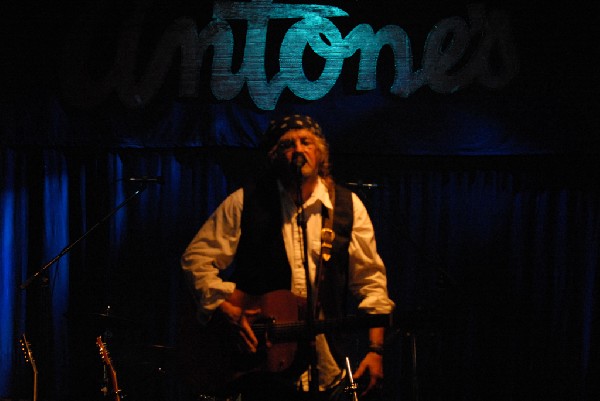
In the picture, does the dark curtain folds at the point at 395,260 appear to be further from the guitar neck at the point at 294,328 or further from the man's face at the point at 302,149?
the guitar neck at the point at 294,328

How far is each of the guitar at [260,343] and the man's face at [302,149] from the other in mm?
632

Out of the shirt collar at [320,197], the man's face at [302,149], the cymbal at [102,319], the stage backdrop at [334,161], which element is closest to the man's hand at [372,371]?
the shirt collar at [320,197]

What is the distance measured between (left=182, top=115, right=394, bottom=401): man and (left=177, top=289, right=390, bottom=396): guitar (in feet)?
0.06

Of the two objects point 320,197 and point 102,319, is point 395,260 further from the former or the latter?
point 102,319

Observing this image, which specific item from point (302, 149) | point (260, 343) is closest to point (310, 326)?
point (260, 343)

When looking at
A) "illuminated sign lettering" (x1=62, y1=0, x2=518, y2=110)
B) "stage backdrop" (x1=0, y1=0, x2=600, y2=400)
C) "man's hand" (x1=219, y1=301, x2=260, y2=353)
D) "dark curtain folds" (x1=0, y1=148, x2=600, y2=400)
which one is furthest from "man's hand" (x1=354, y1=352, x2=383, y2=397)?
"illuminated sign lettering" (x1=62, y1=0, x2=518, y2=110)

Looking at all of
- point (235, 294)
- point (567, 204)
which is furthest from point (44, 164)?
point (567, 204)

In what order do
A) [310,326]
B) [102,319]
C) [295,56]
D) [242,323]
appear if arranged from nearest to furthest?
[310,326] < [242,323] < [102,319] < [295,56]

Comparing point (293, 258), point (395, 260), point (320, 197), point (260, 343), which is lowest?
point (260, 343)

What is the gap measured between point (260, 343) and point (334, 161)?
2571 mm

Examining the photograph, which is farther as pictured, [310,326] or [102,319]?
[102,319]

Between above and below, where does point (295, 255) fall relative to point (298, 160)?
below

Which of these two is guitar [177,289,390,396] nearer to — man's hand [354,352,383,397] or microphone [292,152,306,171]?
man's hand [354,352,383,397]

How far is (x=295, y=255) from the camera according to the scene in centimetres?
316
